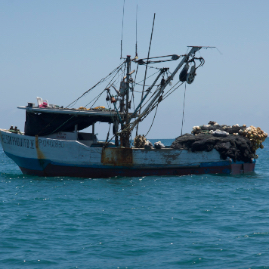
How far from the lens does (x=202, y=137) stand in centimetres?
2034

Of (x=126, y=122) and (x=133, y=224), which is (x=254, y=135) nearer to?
(x=126, y=122)

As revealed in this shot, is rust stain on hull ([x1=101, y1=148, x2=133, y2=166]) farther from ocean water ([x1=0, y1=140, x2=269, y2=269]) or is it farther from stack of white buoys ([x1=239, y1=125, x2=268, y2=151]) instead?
stack of white buoys ([x1=239, y1=125, x2=268, y2=151])

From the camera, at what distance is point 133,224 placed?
1145 centimetres

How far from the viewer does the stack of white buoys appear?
21.4m

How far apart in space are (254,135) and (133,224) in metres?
12.0

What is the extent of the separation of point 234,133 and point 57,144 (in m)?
9.25

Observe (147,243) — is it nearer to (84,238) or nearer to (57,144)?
(84,238)

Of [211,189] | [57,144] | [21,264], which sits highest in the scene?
[57,144]

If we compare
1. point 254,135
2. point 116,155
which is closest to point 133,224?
point 116,155

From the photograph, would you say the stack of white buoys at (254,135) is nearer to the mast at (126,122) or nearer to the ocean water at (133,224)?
the ocean water at (133,224)

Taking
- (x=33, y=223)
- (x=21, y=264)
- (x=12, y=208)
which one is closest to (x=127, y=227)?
(x=33, y=223)

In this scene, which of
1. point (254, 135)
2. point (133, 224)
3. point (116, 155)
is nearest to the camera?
point (133, 224)

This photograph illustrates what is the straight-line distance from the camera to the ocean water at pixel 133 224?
8.88 metres

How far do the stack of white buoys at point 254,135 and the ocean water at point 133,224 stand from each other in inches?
142
